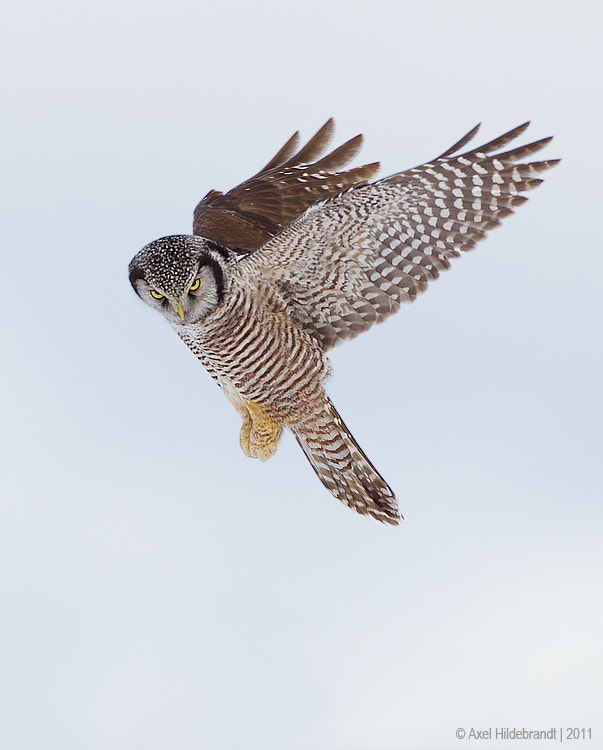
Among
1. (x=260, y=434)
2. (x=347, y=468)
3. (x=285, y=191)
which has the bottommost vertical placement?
(x=347, y=468)

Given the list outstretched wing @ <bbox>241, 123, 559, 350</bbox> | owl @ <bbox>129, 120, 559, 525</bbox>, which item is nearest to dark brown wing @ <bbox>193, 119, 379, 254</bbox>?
owl @ <bbox>129, 120, 559, 525</bbox>

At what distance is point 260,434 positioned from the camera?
28.5 ft

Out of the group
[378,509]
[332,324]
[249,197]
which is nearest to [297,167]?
[249,197]

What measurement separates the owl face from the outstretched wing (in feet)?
1.09

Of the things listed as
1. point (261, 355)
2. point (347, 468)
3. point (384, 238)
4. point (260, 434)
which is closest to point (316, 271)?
point (384, 238)

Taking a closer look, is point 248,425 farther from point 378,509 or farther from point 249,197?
point 249,197

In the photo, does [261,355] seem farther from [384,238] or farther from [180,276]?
[384,238]

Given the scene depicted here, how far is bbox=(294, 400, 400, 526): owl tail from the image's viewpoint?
8.67m

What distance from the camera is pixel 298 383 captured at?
8.31 metres

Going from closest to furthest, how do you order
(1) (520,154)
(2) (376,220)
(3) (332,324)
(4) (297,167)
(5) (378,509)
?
(1) (520,154) < (2) (376,220) < (3) (332,324) < (5) (378,509) < (4) (297,167)

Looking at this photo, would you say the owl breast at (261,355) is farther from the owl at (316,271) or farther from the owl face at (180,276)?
the owl face at (180,276)

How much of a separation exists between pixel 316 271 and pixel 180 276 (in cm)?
107

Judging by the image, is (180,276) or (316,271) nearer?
(180,276)

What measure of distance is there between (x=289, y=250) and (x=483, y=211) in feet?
4.62
